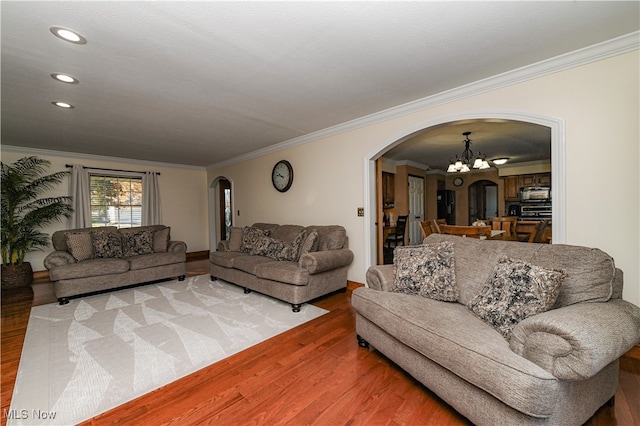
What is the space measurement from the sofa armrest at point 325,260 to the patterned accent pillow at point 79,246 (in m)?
3.35

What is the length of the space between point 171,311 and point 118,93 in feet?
8.13

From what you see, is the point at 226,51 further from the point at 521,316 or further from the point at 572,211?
the point at 572,211

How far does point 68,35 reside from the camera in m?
1.91


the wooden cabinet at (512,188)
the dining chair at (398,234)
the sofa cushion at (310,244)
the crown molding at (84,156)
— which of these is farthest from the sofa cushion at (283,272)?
the wooden cabinet at (512,188)

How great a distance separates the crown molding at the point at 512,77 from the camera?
211 cm

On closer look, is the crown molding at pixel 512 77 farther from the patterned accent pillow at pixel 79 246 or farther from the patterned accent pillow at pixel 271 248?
the patterned accent pillow at pixel 79 246

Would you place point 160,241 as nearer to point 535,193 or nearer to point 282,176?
point 282,176

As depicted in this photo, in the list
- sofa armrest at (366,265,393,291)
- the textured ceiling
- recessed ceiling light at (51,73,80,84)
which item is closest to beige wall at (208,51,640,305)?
the textured ceiling

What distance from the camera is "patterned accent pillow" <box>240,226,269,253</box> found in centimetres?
443

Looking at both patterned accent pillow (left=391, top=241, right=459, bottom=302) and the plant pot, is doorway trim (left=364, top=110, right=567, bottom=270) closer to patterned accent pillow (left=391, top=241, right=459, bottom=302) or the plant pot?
patterned accent pillow (left=391, top=241, right=459, bottom=302)

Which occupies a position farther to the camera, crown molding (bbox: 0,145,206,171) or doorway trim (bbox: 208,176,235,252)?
doorway trim (bbox: 208,176,235,252)

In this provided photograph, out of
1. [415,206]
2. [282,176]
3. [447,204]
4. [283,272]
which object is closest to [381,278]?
[283,272]

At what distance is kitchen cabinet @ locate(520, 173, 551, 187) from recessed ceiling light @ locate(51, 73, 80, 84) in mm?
9383

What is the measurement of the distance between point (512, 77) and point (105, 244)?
18.9 feet
